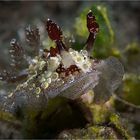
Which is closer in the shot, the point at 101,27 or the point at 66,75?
the point at 66,75

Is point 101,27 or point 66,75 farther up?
point 101,27

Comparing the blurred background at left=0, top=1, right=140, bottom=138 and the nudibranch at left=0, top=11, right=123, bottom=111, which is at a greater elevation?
the blurred background at left=0, top=1, right=140, bottom=138

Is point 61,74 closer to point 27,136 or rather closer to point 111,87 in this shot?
point 111,87

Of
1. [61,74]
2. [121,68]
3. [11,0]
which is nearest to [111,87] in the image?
[121,68]

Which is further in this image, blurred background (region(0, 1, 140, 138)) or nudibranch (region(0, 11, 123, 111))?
blurred background (region(0, 1, 140, 138))

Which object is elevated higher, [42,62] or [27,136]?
[42,62]
